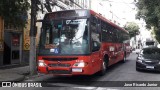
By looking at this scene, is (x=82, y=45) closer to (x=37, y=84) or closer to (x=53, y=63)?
(x=53, y=63)

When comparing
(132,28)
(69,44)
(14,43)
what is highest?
(132,28)

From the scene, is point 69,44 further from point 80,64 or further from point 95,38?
point 95,38

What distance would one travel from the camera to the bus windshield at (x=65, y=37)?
1015 centimetres

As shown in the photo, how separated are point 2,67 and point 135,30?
56278 mm

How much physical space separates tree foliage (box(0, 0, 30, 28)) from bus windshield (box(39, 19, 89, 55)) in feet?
8.06

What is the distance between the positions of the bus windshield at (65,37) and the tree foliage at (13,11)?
8.06ft

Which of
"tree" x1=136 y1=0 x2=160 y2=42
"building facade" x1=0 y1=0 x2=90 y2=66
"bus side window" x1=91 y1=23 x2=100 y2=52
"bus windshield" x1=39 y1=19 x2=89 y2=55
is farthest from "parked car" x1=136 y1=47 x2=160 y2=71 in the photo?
"building facade" x1=0 y1=0 x2=90 y2=66

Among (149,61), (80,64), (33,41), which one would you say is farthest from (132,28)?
(80,64)

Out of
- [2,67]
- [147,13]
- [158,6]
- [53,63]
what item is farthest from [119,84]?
[147,13]

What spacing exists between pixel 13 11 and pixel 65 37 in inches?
145

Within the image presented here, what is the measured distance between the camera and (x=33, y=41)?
44.3ft

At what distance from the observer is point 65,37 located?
10383 millimetres

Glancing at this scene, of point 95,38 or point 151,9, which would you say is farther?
point 151,9

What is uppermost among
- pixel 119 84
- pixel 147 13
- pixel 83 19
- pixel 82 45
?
pixel 147 13
